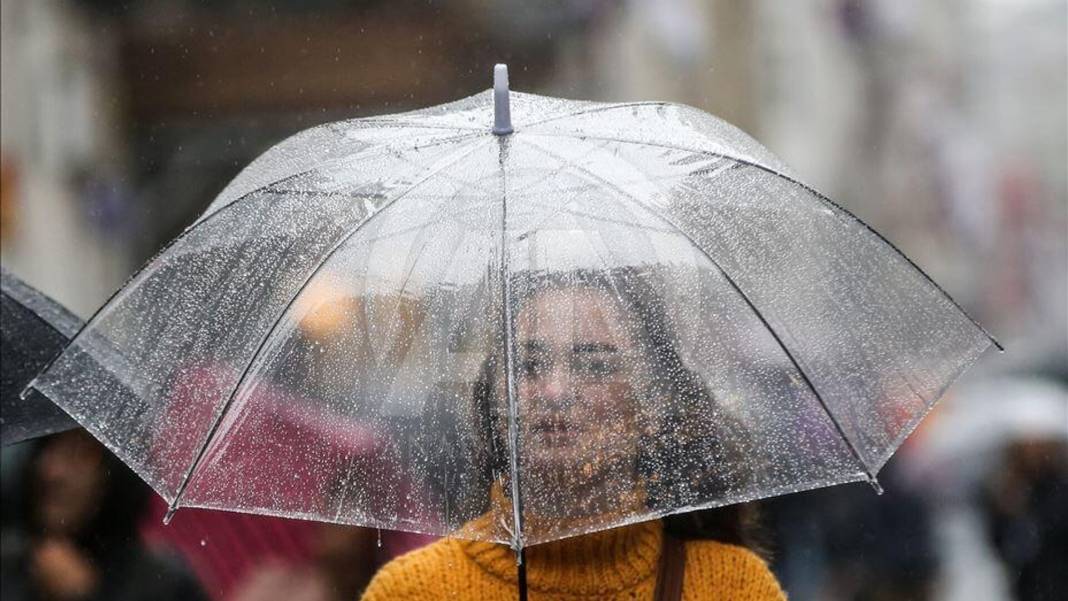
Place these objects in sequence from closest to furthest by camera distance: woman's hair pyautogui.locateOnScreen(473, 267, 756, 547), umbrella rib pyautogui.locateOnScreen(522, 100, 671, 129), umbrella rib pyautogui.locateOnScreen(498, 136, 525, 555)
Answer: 1. umbrella rib pyautogui.locateOnScreen(498, 136, 525, 555)
2. woman's hair pyautogui.locateOnScreen(473, 267, 756, 547)
3. umbrella rib pyautogui.locateOnScreen(522, 100, 671, 129)

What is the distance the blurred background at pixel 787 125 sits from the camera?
222 inches

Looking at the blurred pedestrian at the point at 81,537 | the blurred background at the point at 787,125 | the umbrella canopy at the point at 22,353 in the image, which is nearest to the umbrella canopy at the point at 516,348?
the umbrella canopy at the point at 22,353

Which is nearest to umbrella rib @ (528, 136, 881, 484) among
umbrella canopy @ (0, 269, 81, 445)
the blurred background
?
umbrella canopy @ (0, 269, 81, 445)

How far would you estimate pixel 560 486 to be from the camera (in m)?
2.34

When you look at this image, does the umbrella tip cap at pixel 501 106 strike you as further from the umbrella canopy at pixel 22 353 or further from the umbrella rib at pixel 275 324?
the umbrella canopy at pixel 22 353

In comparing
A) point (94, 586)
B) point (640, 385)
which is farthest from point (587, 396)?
point (94, 586)

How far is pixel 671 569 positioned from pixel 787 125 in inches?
165

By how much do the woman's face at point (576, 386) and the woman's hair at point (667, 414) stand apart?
2cm

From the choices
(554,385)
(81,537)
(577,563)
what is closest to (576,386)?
(554,385)

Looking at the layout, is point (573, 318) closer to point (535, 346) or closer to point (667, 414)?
point (535, 346)

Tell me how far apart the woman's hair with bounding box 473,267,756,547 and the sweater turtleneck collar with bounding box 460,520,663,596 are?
0.28m

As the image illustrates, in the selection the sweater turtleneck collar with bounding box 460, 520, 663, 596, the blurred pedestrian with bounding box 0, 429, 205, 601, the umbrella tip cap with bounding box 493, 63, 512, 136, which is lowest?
the blurred pedestrian with bounding box 0, 429, 205, 601

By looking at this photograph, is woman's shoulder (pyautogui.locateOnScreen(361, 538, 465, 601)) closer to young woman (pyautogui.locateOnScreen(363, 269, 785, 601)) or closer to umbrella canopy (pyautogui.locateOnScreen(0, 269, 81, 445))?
young woman (pyautogui.locateOnScreen(363, 269, 785, 601))

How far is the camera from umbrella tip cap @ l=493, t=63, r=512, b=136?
2.44 metres
